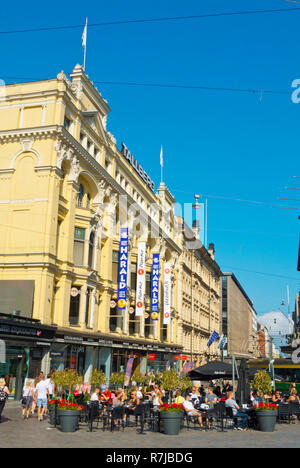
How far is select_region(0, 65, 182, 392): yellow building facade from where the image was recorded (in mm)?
30016

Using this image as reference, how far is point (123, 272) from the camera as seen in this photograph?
3856 cm

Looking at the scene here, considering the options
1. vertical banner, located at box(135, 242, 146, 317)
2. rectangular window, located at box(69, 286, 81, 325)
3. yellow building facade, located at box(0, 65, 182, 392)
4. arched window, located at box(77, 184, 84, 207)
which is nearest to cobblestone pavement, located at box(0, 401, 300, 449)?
yellow building facade, located at box(0, 65, 182, 392)

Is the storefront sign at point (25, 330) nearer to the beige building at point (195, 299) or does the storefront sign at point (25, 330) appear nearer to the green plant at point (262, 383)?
the green plant at point (262, 383)

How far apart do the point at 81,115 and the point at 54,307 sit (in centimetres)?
1460

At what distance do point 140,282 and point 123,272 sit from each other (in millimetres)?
4011

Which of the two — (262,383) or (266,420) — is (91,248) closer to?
(262,383)

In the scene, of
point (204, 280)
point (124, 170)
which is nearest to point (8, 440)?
point (124, 170)

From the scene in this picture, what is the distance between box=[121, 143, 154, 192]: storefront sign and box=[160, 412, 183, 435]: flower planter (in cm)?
3347

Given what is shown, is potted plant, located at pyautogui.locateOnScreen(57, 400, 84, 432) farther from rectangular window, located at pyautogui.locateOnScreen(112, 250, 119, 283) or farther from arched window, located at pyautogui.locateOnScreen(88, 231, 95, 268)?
rectangular window, located at pyautogui.locateOnScreen(112, 250, 119, 283)

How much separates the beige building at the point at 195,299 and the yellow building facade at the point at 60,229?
64.4ft

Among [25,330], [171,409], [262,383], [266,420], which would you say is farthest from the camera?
[25,330]

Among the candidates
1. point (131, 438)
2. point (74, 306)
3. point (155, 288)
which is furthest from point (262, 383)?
point (155, 288)

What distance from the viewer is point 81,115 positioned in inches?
1409
